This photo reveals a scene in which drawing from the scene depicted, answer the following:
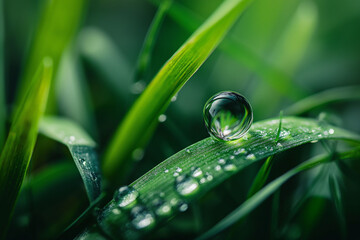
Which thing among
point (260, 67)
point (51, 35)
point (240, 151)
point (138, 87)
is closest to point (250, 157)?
point (240, 151)

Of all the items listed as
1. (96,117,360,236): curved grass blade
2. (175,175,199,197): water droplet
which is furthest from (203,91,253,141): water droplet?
(175,175,199,197): water droplet

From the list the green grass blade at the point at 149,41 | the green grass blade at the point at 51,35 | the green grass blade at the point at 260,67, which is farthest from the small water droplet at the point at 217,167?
the green grass blade at the point at 51,35

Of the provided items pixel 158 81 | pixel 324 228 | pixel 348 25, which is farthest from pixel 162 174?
pixel 348 25

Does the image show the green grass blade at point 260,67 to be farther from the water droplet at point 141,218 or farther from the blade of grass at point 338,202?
the water droplet at point 141,218

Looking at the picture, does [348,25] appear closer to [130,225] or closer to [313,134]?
[313,134]

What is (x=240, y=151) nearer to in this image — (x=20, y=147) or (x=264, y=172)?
(x=264, y=172)
